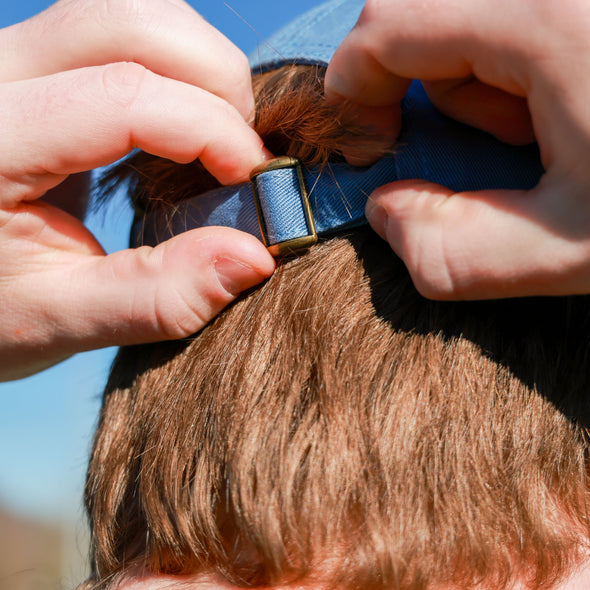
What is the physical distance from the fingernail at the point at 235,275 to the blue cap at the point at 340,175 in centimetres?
6

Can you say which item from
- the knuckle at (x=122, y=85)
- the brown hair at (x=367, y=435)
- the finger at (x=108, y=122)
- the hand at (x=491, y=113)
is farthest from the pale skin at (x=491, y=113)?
the knuckle at (x=122, y=85)

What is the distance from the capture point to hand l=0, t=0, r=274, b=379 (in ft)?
3.34

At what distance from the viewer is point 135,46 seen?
3.52 ft

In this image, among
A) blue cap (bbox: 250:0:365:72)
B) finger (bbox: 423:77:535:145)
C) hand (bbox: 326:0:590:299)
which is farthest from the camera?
blue cap (bbox: 250:0:365:72)

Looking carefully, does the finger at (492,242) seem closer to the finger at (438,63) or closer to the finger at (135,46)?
the finger at (438,63)

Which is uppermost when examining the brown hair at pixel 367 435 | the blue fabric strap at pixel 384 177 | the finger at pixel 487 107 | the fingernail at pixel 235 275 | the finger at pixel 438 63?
the finger at pixel 438 63

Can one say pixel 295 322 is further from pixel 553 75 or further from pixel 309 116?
pixel 553 75

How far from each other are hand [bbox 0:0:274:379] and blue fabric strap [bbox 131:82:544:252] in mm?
62

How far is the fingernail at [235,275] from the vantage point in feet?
3.44

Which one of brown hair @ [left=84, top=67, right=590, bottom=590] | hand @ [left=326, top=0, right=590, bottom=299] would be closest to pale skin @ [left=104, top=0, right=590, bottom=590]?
hand @ [left=326, top=0, right=590, bottom=299]

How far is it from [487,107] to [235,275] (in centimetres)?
50

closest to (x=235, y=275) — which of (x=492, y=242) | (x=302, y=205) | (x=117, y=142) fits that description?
(x=302, y=205)

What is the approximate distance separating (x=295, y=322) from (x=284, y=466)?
0.81 ft

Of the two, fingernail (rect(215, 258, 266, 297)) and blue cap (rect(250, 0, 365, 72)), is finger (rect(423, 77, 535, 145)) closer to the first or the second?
blue cap (rect(250, 0, 365, 72))
